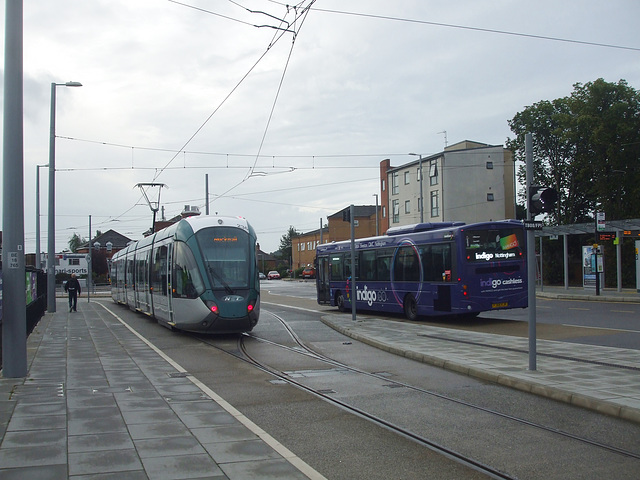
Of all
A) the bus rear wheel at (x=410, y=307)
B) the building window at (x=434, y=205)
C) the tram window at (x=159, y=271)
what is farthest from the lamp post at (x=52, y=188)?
the building window at (x=434, y=205)

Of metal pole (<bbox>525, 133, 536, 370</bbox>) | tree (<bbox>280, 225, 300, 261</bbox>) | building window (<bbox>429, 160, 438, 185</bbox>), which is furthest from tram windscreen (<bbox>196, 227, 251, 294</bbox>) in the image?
tree (<bbox>280, 225, 300, 261</bbox>)

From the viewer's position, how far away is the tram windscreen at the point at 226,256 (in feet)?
52.5

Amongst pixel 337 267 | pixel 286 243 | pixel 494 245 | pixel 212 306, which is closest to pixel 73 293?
pixel 337 267

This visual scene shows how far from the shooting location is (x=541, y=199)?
966 cm

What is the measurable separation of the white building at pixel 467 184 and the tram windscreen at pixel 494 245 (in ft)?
121

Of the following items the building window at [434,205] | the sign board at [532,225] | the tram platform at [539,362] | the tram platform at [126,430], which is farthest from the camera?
the building window at [434,205]

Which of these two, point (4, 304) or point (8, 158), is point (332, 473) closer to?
point (4, 304)

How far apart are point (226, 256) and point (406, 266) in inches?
289

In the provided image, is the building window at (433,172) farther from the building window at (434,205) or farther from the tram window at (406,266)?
the tram window at (406,266)

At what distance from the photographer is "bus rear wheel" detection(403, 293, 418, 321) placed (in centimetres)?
2110

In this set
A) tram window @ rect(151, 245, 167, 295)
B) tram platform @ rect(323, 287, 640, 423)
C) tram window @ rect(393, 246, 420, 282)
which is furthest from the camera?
tram window @ rect(393, 246, 420, 282)

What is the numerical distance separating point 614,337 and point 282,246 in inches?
4628

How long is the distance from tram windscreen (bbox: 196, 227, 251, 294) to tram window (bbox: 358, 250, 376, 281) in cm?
794

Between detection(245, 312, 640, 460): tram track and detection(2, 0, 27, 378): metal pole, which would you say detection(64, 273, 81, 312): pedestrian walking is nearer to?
detection(245, 312, 640, 460): tram track
